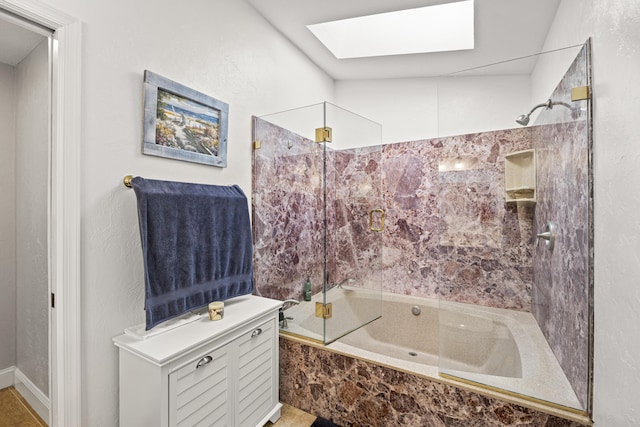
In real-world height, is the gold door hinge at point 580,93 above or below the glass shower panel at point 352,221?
above

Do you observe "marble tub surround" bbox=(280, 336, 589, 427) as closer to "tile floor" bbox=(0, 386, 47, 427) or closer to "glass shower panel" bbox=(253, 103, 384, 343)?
"glass shower panel" bbox=(253, 103, 384, 343)

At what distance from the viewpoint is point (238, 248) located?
1858 mm

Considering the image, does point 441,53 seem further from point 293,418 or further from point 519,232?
point 293,418

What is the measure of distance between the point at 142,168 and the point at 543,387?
227cm

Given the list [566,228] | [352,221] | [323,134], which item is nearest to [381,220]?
[352,221]

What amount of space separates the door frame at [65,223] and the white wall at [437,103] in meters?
2.03

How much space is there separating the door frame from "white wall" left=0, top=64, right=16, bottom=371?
0.37 ft

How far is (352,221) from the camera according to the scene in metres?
2.53

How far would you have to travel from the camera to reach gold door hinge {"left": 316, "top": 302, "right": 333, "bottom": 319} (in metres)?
2.13

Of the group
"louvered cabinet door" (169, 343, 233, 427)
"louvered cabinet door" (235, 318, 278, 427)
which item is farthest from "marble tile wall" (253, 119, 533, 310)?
"louvered cabinet door" (169, 343, 233, 427)

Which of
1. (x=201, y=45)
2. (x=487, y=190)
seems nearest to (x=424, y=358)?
(x=487, y=190)

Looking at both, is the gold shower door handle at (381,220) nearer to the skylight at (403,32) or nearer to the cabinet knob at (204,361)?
the skylight at (403,32)

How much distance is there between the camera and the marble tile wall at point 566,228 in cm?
134

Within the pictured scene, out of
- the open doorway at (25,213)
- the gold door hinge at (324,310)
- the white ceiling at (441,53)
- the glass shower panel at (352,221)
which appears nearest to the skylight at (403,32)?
the white ceiling at (441,53)
